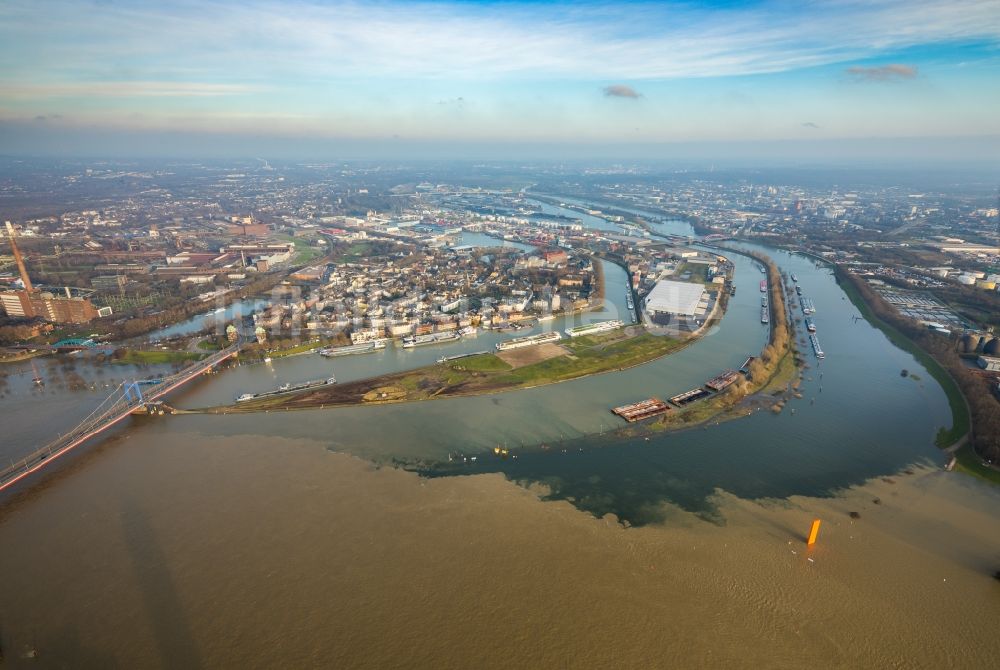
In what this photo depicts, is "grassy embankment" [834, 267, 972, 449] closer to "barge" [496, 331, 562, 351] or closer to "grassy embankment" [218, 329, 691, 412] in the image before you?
"grassy embankment" [218, 329, 691, 412]

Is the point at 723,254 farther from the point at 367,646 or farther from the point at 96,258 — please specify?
the point at 96,258

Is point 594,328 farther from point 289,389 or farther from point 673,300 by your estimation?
point 289,389

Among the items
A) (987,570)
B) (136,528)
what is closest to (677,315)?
(987,570)

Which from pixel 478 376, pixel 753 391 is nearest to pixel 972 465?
pixel 753 391

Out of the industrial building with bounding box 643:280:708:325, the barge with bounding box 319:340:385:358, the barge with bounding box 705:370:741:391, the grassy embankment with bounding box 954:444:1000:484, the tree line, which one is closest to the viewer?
the grassy embankment with bounding box 954:444:1000:484

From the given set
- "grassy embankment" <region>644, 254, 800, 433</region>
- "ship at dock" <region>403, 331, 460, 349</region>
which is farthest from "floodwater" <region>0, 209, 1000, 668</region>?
"ship at dock" <region>403, 331, 460, 349</region>

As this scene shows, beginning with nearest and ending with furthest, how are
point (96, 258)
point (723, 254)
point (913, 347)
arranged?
1. point (913, 347)
2. point (96, 258)
3. point (723, 254)

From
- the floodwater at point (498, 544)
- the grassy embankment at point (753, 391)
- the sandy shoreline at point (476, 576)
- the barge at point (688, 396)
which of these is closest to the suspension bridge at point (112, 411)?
the floodwater at point (498, 544)
